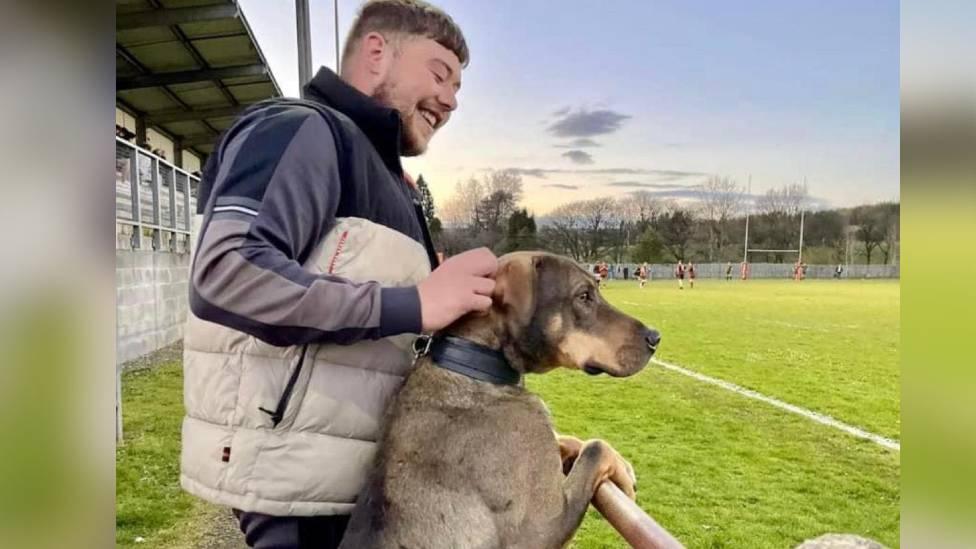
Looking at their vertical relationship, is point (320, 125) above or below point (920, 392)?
above

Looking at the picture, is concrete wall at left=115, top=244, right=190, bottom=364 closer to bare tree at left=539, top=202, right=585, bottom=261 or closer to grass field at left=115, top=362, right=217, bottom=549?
grass field at left=115, top=362, right=217, bottom=549

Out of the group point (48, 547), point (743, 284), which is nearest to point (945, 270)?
point (743, 284)

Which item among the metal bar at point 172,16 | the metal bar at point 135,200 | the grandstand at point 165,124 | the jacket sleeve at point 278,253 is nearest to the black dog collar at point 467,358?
the jacket sleeve at point 278,253

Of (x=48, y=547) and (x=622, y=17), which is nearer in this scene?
(x=48, y=547)

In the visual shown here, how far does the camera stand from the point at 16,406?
908 mm

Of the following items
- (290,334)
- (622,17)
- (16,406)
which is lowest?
(16,406)

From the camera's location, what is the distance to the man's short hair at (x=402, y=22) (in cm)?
90

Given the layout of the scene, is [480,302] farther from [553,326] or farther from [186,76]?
[186,76]

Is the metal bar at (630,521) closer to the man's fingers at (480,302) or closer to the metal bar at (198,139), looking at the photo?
the man's fingers at (480,302)

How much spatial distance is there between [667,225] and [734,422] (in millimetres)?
408

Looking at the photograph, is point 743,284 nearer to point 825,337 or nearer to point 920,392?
point 825,337

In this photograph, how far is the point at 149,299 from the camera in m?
1.32

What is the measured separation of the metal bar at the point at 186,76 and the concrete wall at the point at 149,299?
290 millimetres

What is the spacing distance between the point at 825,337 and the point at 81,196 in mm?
1234
